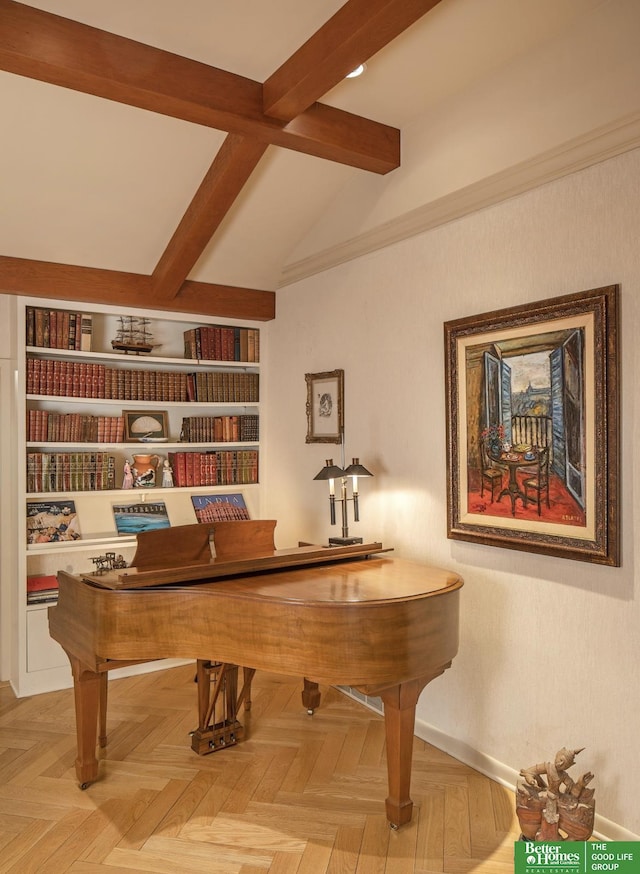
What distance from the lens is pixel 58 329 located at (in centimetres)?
387

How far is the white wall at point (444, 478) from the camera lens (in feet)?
7.57

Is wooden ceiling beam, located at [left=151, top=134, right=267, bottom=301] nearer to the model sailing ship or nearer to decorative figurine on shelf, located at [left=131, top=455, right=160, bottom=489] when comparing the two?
the model sailing ship

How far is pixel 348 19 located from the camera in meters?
2.24

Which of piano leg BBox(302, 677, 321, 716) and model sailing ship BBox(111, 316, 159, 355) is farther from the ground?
model sailing ship BBox(111, 316, 159, 355)

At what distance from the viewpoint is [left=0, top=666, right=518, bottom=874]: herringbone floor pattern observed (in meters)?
2.29

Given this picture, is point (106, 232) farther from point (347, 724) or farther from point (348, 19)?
point (347, 724)

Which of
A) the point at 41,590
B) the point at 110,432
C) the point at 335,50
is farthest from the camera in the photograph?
the point at 110,432

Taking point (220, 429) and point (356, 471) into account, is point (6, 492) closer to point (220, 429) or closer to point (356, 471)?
point (220, 429)

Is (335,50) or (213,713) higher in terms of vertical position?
(335,50)

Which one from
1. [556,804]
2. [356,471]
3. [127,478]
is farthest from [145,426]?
[556,804]

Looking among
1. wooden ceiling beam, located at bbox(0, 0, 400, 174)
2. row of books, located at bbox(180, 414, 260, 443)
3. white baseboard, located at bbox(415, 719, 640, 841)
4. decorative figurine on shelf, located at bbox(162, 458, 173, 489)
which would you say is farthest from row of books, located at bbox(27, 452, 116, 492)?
white baseboard, located at bbox(415, 719, 640, 841)

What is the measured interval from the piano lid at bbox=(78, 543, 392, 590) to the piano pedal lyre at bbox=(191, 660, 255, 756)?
0.61 metres

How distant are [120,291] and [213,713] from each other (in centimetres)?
253

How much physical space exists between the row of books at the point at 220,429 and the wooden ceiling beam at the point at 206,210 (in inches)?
34.7
